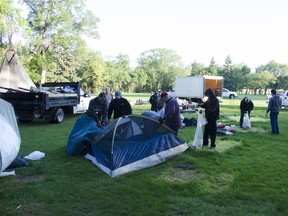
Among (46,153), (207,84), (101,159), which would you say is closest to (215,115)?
(101,159)

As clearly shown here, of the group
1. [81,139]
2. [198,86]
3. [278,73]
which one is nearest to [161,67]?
[278,73]

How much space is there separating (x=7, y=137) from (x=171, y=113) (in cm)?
404

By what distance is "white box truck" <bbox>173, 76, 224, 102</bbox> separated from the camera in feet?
91.2

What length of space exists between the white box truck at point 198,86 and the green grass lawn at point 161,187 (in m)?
20.7

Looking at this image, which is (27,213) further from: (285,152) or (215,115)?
(285,152)

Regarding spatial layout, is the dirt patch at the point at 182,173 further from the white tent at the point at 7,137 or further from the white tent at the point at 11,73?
the white tent at the point at 11,73

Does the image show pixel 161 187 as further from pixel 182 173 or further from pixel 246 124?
pixel 246 124

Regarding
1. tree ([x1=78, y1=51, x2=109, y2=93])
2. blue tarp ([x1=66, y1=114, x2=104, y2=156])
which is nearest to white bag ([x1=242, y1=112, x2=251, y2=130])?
blue tarp ([x1=66, y1=114, x2=104, y2=156])

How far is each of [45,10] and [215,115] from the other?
25.1 metres

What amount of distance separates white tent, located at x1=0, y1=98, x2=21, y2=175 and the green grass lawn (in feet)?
1.96

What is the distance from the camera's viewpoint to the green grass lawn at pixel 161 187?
4.10 m

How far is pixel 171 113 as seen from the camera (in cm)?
737

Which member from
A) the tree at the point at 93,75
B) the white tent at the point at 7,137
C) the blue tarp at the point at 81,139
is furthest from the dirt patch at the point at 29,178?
the tree at the point at 93,75

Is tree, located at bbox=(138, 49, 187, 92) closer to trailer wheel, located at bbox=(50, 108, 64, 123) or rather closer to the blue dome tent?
trailer wheel, located at bbox=(50, 108, 64, 123)
